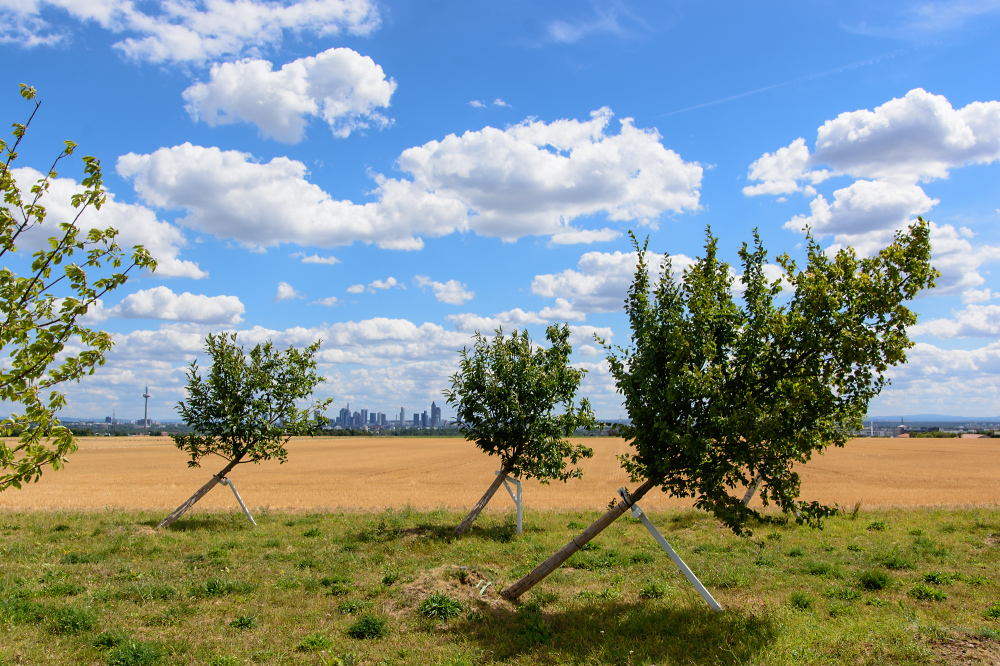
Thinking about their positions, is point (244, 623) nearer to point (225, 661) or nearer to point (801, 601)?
point (225, 661)

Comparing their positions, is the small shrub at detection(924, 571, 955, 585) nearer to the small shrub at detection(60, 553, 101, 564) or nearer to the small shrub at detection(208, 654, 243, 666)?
the small shrub at detection(208, 654, 243, 666)

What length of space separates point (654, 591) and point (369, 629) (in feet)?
19.3

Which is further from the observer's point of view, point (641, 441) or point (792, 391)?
point (641, 441)

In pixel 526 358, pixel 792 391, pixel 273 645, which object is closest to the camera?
pixel 273 645

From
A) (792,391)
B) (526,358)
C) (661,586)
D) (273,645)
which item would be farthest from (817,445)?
(526,358)

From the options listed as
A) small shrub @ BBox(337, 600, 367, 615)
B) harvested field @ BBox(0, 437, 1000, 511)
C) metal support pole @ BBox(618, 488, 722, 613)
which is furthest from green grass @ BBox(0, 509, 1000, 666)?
harvested field @ BBox(0, 437, 1000, 511)

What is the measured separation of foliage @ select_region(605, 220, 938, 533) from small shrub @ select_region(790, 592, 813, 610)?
1994mm

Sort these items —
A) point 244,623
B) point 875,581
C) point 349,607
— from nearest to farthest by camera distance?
point 244,623
point 349,607
point 875,581

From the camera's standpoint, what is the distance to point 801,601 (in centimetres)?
1138

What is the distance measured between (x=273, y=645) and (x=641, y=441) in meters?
7.17

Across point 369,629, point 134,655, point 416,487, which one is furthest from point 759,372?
point 416,487

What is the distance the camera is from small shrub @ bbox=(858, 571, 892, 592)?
1250 cm

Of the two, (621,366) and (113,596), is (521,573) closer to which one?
(621,366)

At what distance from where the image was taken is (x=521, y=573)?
547 inches
